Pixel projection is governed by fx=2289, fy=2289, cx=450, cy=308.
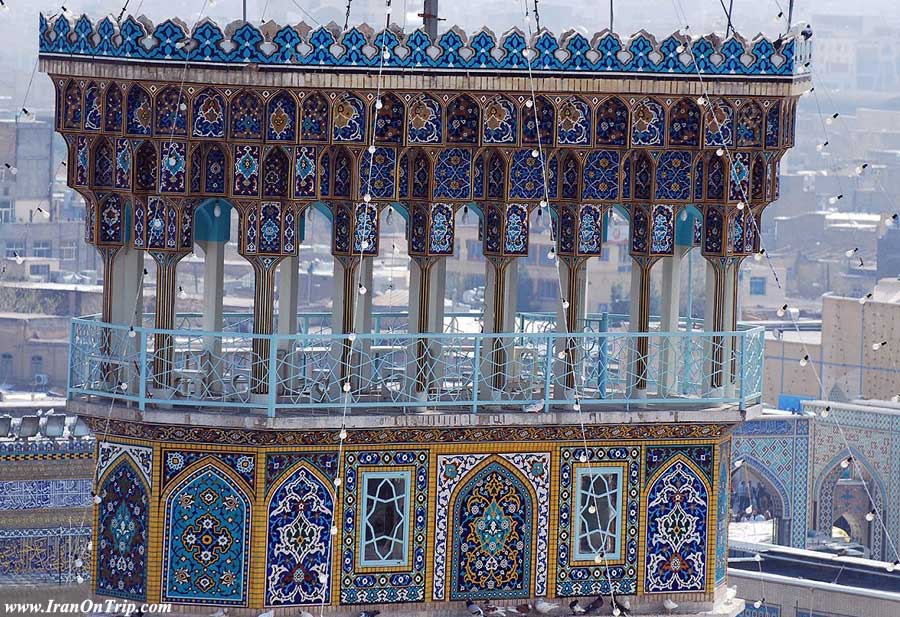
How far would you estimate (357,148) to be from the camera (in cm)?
1012

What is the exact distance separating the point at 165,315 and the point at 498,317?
155 centimetres

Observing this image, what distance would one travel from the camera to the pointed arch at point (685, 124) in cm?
1052

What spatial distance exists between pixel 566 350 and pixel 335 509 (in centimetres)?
137

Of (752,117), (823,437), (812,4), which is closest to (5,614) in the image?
(752,117)

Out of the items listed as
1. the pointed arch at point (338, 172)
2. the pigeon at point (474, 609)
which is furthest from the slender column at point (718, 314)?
the pointed arch at point (338, 172)

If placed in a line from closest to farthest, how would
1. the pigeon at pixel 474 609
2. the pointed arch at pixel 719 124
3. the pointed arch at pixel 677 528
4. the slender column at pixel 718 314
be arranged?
the pigeon at pixel 474 609, the pointed arch at pixel 719 124, the pointed arch at pixel 677 528, the slender column at pixel 718 314

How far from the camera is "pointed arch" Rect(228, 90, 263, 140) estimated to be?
32.7ft

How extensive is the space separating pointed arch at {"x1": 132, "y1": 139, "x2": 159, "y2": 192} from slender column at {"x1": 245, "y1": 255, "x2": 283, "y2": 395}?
1.81ft

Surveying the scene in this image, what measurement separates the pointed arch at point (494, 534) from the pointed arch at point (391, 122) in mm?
1523

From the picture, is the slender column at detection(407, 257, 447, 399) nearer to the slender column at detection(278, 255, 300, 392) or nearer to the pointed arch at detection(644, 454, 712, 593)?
the slender column at detection(278, 255, 300, 392)

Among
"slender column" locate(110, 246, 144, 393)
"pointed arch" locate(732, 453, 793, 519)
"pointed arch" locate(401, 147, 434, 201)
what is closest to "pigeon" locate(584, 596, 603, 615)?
"pointed arch" locate(401, 147, 434, 201)

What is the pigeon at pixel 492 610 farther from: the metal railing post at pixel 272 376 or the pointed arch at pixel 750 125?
the pointed arch at pixel 750 125

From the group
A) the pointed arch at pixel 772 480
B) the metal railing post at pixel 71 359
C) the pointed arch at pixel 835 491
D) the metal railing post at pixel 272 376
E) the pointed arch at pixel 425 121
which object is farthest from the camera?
the pointed arch at pixel 835 491

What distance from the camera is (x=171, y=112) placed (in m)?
10.0
